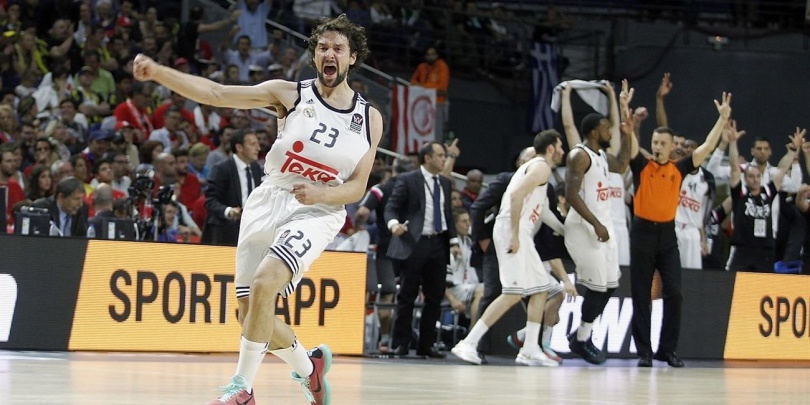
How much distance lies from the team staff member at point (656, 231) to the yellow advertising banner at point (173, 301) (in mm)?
3092

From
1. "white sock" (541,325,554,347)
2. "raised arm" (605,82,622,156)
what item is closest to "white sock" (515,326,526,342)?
"white sock" (541,325,554,347)

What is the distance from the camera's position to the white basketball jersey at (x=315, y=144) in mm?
7352

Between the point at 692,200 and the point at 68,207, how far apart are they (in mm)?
7243

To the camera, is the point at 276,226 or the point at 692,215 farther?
the point at 692,215

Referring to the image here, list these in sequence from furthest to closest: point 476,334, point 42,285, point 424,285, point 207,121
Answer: point 207,121, point 424,285, point 476,334, point 42,285

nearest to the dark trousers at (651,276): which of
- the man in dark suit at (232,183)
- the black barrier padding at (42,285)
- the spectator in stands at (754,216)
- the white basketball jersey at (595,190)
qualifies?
the white basketball jersey at (595,190)

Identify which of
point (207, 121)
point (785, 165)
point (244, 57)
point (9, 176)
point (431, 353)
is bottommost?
point (431, 353)

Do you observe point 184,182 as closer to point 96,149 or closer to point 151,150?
point 151,150

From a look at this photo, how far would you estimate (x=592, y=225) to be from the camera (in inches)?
521

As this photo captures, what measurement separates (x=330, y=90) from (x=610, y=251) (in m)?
6.58

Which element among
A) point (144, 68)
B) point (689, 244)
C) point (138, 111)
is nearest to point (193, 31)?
point (138, 111)

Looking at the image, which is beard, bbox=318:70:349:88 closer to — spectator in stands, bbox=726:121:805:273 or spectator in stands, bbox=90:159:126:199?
spectator in stands, bbox=90:159:126:199

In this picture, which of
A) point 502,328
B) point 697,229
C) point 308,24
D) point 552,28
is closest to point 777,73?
point 552,28

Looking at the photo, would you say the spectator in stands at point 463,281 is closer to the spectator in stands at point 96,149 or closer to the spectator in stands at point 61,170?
the spectator in stands at point 61,170
